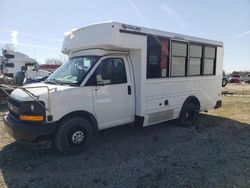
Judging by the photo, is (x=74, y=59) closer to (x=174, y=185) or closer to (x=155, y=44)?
(x=155, y=44)

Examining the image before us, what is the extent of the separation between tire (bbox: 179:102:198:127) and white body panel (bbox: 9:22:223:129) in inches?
12.2

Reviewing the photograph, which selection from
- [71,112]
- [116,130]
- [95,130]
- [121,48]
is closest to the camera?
[71,112]

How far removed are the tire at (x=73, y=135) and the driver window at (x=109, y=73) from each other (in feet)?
2.90

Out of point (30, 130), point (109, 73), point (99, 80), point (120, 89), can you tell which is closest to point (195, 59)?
point (120, 89)

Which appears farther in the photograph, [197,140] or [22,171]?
[197,140]

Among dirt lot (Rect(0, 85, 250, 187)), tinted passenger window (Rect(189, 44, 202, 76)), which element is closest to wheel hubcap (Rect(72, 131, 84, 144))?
dirt lot (Rect(0, 85, 250, 187))

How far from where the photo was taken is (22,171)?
4316 mm

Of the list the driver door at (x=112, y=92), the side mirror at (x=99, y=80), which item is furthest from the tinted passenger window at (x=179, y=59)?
the side mirror at (x=99, y=80)

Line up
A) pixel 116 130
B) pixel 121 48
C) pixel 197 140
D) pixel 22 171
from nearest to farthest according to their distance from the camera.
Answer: pixel 22 171 → pixel 121 48 → pixel 197 140 → pixel 116 130

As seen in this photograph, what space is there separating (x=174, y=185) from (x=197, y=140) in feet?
8.30

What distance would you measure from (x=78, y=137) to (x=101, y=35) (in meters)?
2.35

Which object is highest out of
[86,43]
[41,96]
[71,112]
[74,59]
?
[86,43]

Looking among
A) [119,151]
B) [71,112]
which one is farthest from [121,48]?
[119,151]

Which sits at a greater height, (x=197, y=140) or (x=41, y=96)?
(x=41, y=96)
